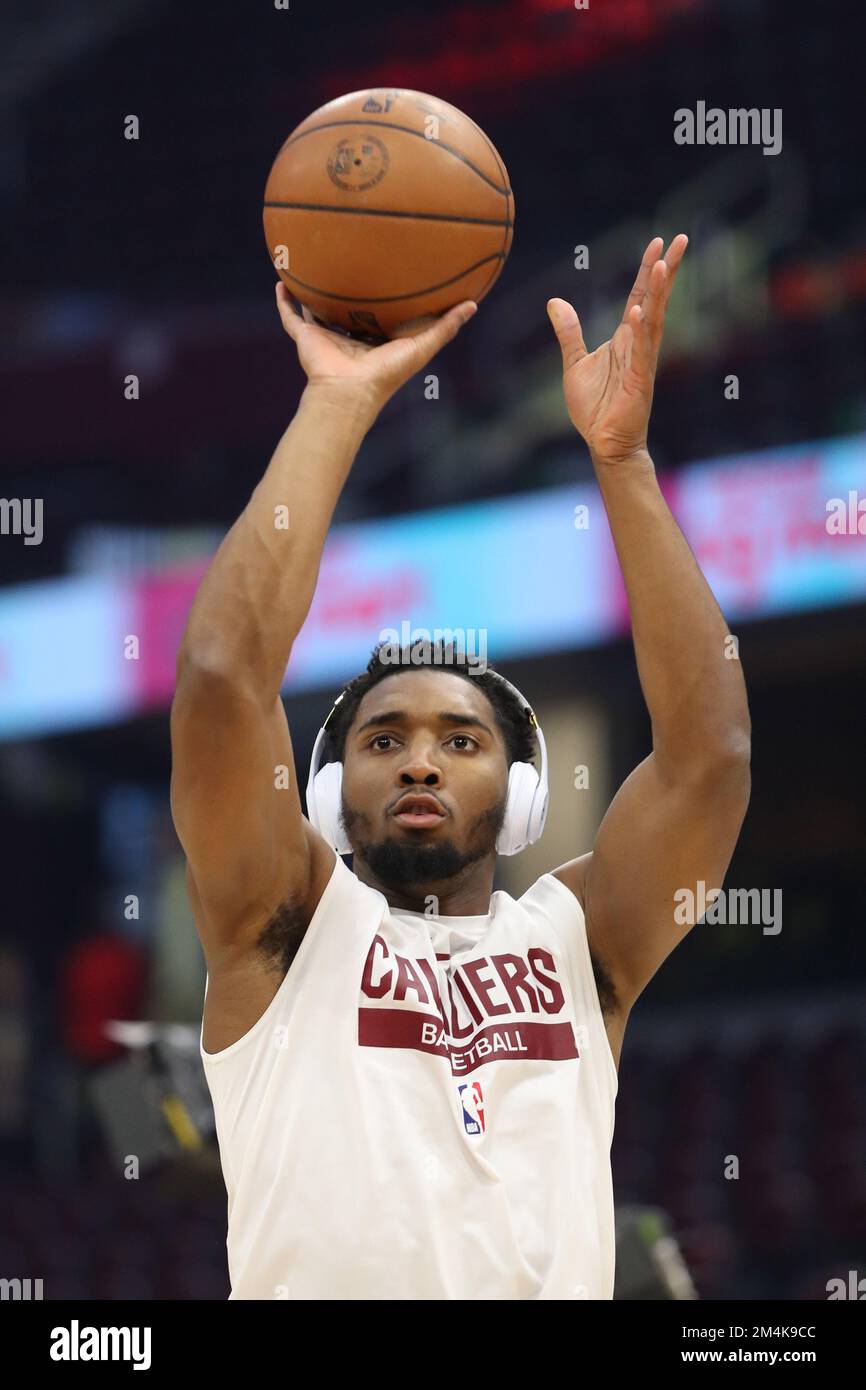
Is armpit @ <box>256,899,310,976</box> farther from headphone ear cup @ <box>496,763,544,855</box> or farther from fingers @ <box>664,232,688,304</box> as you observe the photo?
fingers @ <box>664,232,688,304</box>

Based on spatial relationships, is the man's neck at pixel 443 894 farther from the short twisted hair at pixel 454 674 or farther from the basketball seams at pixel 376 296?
the basketball seams at pixel 376 296

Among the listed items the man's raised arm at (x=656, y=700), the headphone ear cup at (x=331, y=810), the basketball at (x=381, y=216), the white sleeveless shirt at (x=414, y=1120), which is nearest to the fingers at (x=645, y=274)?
the man's raised arm at (x=656, y=700)

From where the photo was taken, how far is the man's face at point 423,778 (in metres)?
3.34

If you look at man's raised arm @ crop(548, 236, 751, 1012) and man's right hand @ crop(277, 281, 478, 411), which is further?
man's raised arm @ crop(548, 236, 751, 1012)

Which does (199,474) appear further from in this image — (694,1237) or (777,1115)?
(694,1237)

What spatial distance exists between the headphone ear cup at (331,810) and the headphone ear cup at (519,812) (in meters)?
0.30

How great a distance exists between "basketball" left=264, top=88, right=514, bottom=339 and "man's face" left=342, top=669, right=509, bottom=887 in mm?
690

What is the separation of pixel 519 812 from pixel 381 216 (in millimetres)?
1121

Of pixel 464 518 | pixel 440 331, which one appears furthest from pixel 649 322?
pixel 464 518

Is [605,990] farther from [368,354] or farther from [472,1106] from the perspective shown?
[368,354]

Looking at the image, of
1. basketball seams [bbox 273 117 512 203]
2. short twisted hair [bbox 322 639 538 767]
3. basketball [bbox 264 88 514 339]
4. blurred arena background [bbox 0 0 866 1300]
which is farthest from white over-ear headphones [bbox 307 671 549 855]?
blurred arena background [bbox 0 0 866 1300]

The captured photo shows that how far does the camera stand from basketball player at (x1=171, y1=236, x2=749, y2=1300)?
9.60ft

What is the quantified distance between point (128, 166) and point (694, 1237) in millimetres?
15019
